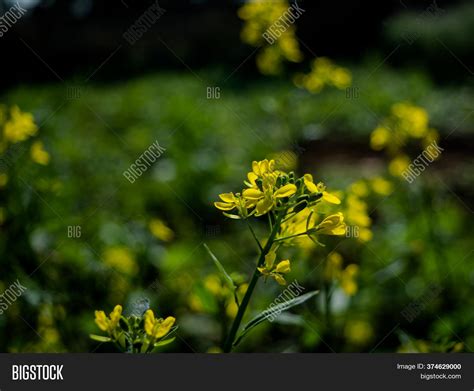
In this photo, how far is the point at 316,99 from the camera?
726 cm

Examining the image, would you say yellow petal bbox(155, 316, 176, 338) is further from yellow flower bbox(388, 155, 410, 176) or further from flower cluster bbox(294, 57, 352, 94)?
flower cluster bbox(294, 57, 352, 94)

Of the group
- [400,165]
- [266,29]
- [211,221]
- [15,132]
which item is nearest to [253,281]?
[15,132]

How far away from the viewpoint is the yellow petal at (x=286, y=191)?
1.23 m

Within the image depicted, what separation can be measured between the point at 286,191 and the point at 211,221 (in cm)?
251

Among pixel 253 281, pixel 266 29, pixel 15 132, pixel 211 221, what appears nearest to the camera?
pixel 253 281

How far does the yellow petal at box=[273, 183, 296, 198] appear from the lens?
1231 millimetres

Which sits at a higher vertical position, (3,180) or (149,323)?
(3,180)

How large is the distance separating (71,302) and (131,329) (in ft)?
2.90

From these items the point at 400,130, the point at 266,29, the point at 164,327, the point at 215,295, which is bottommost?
the point at 164,327

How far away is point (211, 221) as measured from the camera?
12.2ft

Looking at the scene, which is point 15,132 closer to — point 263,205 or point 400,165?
point 263,205

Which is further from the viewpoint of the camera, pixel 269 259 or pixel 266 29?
pixel 266 29

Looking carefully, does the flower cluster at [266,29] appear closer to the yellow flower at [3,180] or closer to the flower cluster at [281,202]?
→ the yellow flower at [3,180]

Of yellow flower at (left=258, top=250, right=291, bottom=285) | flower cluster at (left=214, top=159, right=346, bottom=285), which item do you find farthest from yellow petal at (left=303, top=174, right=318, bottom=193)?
yellow flower at (left=258, top=250, right=291, bottom=285)
